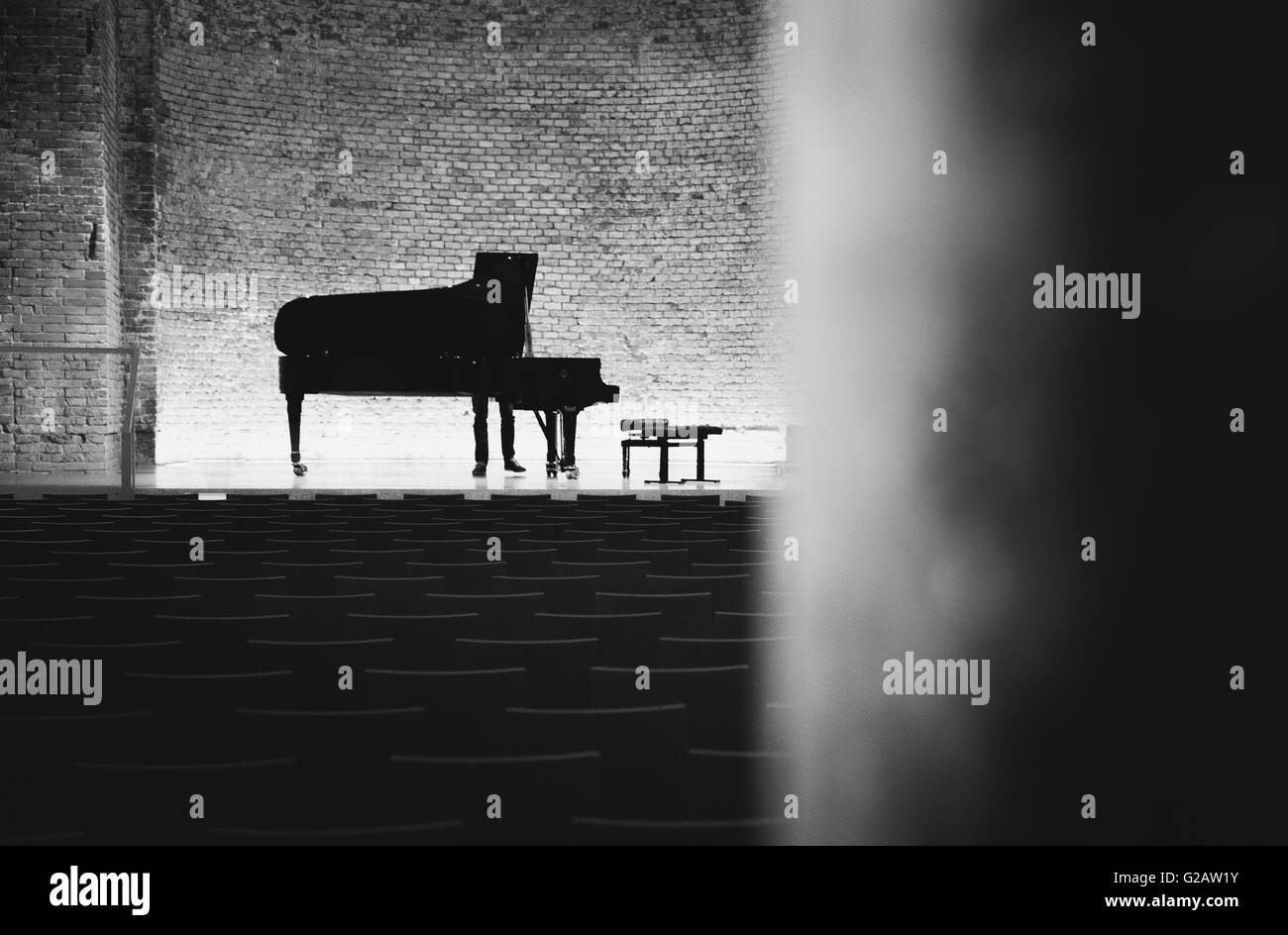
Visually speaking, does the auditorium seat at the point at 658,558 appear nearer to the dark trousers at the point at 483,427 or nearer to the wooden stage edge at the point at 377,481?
the wooden stage edge at the point at 377,481

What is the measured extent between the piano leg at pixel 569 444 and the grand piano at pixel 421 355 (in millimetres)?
18

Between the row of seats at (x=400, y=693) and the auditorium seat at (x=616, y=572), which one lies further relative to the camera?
the auditorium seat at (x=616, y=572)

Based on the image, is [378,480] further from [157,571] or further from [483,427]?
[157,571]

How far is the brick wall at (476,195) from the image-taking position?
1145cm

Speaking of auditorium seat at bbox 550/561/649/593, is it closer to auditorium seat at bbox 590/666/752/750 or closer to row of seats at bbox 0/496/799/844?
row of seats at bbox 0/496/799/844

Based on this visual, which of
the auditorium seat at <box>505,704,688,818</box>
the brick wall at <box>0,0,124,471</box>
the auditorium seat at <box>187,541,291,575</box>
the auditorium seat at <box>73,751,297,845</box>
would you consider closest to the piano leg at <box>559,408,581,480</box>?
the brick wall at <box>0,0,124,471</box>

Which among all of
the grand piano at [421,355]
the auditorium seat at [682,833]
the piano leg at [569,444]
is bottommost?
the auditorium seat at [682,833]

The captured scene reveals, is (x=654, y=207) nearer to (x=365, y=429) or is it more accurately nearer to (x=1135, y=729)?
(x=365, y=429)

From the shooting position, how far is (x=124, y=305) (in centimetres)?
1073

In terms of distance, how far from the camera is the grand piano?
890 centimetres

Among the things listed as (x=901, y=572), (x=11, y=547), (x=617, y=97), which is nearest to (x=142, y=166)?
(x=617, y=97)

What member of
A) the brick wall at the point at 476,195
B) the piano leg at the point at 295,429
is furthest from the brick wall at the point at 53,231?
the brick wall at the point at 476,195

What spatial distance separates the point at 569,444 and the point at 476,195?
4361mm

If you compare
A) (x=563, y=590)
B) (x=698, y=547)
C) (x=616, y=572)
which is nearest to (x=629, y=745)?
(x=563, y=590)
